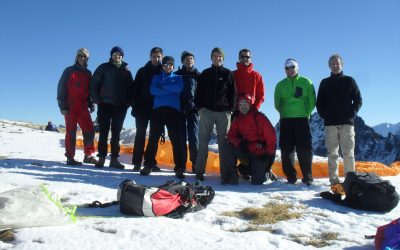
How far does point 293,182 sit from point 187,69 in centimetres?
331

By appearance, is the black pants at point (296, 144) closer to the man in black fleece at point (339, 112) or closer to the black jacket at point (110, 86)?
the man in black fleece at point (339, 112)

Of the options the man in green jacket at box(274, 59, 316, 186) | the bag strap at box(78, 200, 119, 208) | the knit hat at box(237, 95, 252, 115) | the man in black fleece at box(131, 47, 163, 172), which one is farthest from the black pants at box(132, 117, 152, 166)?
the bag strap at box(78, 200, 119, 208)

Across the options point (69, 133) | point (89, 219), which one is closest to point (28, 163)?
point (69, 133)

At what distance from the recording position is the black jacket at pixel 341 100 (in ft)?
→ 26.1

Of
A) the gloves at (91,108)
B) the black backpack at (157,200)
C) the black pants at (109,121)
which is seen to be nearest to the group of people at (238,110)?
the black pants at (109,121)

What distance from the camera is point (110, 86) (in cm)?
879

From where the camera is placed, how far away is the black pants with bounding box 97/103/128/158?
891cm

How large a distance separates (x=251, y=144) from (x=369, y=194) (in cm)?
263

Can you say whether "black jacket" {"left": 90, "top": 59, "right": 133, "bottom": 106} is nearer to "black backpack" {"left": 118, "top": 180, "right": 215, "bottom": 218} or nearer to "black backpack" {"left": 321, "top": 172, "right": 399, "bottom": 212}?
"black backpack" {"left": 118, "top": 180, "right": 215, "bottom": 218}

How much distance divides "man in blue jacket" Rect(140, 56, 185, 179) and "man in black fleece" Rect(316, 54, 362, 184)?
120 inches

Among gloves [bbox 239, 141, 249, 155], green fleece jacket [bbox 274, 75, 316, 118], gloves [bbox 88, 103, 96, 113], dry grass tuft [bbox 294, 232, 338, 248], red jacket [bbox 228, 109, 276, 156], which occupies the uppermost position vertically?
green fleece jacket [bbox 274, 75, 316, 118]

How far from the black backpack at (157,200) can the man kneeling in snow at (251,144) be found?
248 centimetres

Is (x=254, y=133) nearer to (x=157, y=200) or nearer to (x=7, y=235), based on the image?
(x=157, y=200)

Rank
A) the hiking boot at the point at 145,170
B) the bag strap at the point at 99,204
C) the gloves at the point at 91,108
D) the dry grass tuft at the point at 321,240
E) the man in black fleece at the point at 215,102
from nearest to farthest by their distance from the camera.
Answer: the dry grass tuft at the point at 321,240 < the bag strap at the point at 99,204 < the man in black fleece at the point at 215,102 < the hiking boot at the point at 145,170 < the gloves at the point at 91,108
